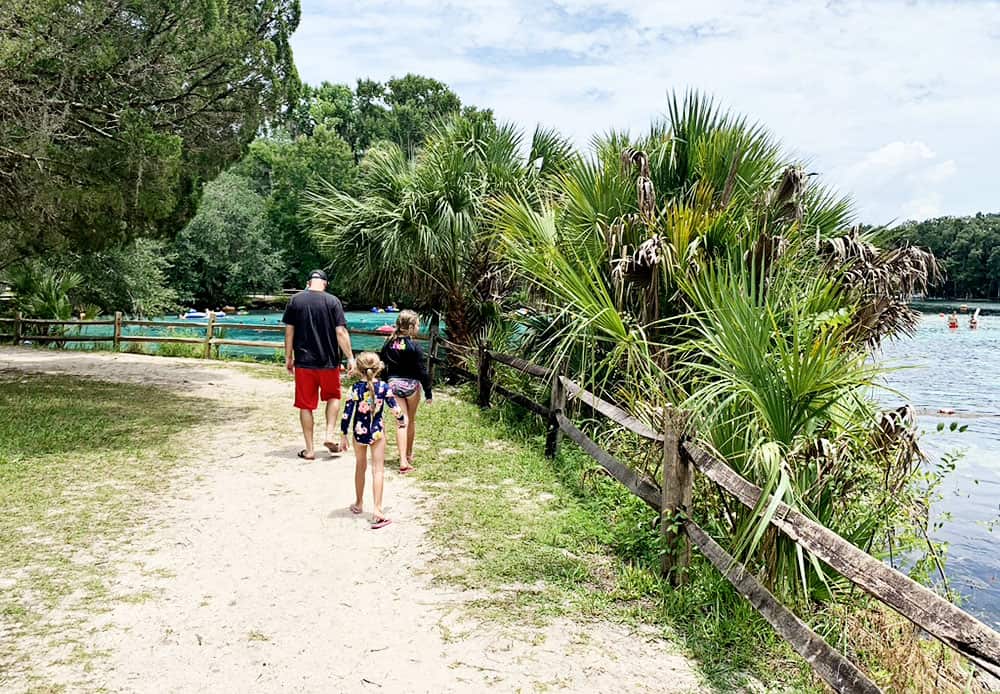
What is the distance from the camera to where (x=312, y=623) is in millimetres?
4070

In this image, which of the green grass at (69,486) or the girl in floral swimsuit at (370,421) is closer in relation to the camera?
the green grass at (69,486)

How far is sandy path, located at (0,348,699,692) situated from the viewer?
11.5 ft

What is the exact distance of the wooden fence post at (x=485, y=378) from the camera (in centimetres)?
1133

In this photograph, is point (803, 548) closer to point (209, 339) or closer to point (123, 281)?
point (209, 339)

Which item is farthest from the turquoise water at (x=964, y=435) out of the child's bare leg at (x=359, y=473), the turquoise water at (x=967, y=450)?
the child's bare leg at (x=359, y=473)

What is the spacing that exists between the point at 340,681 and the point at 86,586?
199 cm

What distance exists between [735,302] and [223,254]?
4305 cm

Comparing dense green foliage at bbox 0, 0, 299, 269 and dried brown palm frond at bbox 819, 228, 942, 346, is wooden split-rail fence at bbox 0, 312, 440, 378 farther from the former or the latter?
dried brown palm frond at bbox 819, 228, 942, 346

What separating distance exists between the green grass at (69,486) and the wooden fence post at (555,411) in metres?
3.73

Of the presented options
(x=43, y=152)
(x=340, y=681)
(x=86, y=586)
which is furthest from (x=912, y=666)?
(x=43, y=152)

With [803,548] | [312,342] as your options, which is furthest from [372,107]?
[803,548]

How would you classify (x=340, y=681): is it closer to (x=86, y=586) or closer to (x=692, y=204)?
(x=86, y=586)

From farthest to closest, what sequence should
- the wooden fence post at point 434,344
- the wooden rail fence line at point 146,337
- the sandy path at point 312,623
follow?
the wooden rail fence line at point 146,337, the wooden fence post at point 434,344, the sandy path at point 312,623

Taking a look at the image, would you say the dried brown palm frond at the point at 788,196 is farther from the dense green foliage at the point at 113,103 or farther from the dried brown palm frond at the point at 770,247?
the dense green foliage at the point at 113,103
